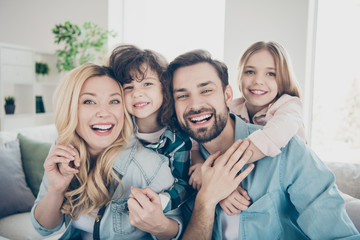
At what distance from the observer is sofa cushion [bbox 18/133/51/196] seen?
222 centimetres

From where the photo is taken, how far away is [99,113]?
1.28m

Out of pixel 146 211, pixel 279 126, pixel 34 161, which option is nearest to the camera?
pixel 146 211

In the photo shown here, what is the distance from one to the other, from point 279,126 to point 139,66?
2.41ft

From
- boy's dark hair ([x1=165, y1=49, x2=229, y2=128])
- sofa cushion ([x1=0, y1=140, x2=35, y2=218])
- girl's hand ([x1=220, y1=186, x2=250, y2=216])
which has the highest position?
boy's dark hair ([x1=165, y1=49, x2=229, y2=128])

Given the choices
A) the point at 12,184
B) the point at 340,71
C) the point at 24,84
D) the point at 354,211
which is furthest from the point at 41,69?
the point at 354,211

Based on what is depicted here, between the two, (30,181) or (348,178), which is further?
(30,181)

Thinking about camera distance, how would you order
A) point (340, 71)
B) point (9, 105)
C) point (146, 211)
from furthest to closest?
point (9, 105) < point (340, 71) < point (146, 211)

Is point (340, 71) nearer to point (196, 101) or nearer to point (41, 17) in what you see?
point (196, 101)

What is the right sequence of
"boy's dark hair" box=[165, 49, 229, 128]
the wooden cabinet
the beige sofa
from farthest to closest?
the wooden cabinet
the beige sofa
"boy's dark hair" box=[165, 49, 229, 128]

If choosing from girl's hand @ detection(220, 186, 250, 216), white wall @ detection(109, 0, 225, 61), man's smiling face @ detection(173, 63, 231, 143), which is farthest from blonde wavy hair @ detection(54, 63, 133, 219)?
white wall @ detection(109, 0, 225, 61)

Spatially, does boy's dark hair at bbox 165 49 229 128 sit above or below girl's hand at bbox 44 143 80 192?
above

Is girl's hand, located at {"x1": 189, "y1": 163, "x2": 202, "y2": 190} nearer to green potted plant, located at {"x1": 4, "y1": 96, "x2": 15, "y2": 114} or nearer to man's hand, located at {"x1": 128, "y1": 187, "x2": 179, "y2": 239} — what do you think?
man's hand, located at {"x1": 128, "y1": 187, "x2": 179, "y2": 239}

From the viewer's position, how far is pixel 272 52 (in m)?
1.69

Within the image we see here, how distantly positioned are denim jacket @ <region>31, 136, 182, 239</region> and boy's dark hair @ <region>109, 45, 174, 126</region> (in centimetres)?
25
